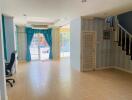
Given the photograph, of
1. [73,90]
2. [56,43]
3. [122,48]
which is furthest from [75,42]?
[56,43]

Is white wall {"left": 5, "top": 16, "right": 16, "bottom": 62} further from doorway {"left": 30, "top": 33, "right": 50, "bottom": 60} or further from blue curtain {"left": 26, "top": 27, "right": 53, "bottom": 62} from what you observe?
doorway {"left": 30, "top": 33, "right": 50, "bottom": 60}

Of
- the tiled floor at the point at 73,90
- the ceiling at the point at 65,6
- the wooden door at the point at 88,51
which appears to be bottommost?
the tiled floor at the point at 73,90

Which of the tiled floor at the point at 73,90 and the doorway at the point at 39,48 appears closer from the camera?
the tiled floor at the point at 73,90

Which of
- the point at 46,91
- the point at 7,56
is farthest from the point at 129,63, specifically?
the point at 7,56

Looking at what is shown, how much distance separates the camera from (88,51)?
6.15 m

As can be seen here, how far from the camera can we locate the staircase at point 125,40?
18.6ft

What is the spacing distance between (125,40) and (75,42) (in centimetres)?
239

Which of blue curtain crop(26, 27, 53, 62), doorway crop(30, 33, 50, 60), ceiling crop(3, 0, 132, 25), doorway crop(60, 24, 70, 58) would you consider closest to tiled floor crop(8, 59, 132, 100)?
ceiling crop(3, 0, 132, 25)

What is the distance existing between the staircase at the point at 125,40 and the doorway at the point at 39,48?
5689 mm

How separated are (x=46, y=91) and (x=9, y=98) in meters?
1.01

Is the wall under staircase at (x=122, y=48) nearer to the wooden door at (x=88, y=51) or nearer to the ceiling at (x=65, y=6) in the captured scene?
the wooden door at (x=88, y=51)

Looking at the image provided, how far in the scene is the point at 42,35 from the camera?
9.96 m

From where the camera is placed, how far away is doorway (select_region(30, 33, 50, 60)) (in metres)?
9.82

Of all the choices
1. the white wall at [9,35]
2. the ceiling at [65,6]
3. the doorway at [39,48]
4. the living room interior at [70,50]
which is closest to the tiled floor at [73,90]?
the living room interior at [70,50]
